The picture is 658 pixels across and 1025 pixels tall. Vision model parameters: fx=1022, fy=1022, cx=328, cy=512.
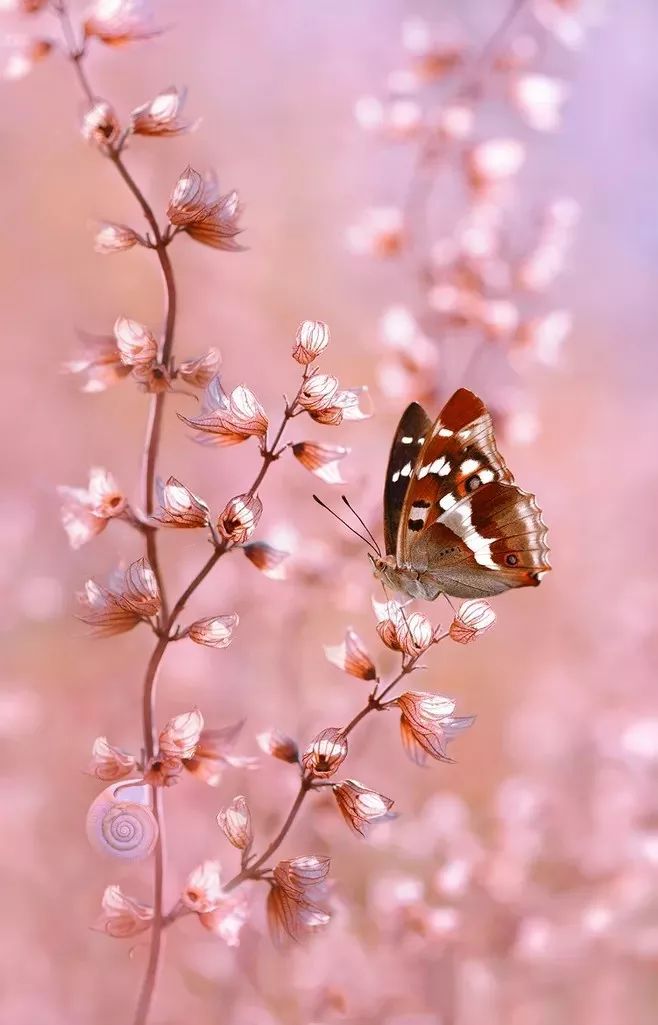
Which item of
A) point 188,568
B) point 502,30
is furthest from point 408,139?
point 188,568

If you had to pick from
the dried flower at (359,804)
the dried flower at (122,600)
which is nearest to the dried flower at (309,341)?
the dried flower at (122,600)

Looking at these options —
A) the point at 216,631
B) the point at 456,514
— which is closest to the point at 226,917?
the point at 216,631

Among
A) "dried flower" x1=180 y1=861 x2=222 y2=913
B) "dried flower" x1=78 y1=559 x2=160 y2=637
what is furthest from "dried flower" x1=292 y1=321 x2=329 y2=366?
"dried flower" x1=180 y1=861 x2=222 y2=913

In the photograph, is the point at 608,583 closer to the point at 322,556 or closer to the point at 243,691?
the point at 243,691

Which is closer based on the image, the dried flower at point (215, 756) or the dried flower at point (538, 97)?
the dried flower at point (215, 756)

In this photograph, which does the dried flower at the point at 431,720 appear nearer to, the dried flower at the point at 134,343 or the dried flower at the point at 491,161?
the dried flower at the point at 134,343

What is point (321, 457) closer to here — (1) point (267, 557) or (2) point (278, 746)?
(1) point (267, 557)

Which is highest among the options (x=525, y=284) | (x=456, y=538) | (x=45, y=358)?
(x=45, y=358)

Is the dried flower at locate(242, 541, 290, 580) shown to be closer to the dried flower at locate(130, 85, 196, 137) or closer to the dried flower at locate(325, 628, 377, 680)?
the dried flower at locate(325, 628, 377, 680)
